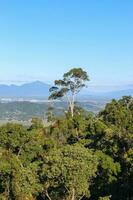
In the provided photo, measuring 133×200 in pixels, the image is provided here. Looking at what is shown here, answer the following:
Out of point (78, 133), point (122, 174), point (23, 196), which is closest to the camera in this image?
point (23, 196)

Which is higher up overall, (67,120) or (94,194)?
(67,120)

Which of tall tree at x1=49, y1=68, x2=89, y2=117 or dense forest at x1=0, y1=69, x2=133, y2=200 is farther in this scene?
tall tree at x1=49, y1=68, x2=89, y2=117

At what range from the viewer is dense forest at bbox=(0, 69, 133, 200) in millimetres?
38562

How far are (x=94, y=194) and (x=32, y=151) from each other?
328 inches

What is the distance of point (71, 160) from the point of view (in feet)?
124

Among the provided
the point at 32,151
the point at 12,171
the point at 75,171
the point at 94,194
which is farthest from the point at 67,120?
the point at 75,171

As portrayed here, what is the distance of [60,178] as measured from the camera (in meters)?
38.4

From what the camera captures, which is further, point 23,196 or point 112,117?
point 112,117

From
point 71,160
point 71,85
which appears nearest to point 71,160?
point 71,160

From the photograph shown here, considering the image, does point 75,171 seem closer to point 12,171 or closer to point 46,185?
point 46,185

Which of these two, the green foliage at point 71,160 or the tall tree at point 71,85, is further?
the tall tree at point 71,85

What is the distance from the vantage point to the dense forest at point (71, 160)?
1518 inches

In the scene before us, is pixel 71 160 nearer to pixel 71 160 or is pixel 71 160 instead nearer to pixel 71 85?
pixel 71 160

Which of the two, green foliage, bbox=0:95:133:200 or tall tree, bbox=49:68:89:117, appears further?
tall tree, bbox=49:68:89:117
